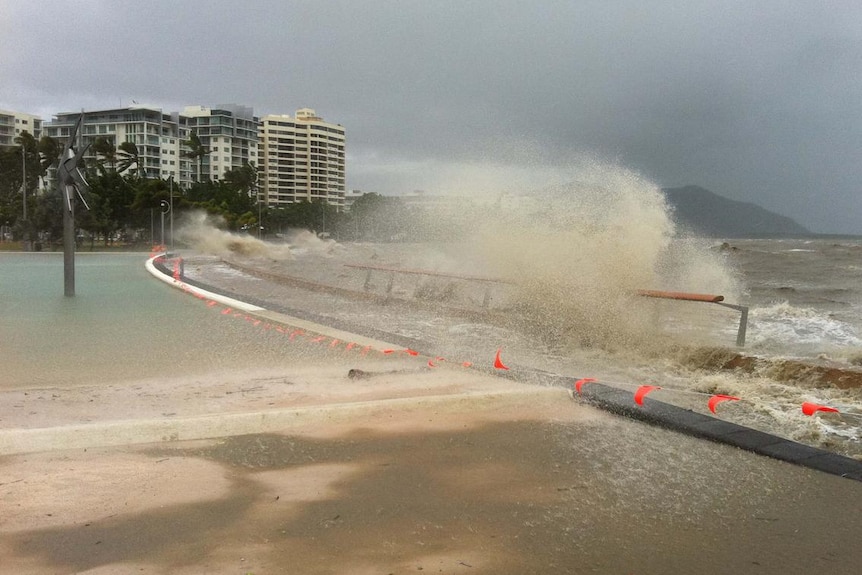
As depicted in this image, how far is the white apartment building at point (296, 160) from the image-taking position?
586ft

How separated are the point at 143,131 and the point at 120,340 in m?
140

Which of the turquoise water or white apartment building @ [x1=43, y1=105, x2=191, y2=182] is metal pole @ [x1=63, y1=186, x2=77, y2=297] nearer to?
Result: the turquoise water

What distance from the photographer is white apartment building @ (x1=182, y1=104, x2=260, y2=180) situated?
156625mm

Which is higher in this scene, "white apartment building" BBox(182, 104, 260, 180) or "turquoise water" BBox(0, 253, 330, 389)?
"white apartment building" BBox(182, 104, 260, 180)

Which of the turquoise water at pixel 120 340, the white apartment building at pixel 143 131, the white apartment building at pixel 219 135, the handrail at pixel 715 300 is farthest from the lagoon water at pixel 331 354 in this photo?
the white apartment building at pixel 219 135

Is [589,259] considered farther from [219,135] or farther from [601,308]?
[219,135]

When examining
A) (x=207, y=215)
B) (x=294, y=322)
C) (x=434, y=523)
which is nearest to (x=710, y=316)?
(x=294, y=322)

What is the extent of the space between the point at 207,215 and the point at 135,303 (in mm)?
67729

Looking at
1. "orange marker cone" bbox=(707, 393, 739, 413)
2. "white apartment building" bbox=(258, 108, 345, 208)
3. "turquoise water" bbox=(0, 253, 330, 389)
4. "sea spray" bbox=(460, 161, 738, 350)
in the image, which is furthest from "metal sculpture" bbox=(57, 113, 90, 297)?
"white apartment building" bbox=(258, 108, 345, 208)

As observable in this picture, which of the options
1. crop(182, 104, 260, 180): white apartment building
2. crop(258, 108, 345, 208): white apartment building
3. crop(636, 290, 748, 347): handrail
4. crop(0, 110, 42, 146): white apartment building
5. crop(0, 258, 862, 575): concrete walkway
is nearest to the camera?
crop(0, 258, 862, 575): concrete walkway

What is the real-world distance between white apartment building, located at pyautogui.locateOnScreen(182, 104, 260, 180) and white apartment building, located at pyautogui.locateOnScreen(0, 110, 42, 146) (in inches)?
1176

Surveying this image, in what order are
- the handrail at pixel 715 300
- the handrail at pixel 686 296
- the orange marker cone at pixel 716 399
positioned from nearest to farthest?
the orange marker cone at pixel 716 399, the handrail at pixel 715 300, the handrail at pixel 686 296

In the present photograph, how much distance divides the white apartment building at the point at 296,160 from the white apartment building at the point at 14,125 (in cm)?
4742

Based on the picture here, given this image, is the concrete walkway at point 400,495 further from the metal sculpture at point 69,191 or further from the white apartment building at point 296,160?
the white apartment building at point 296,160
